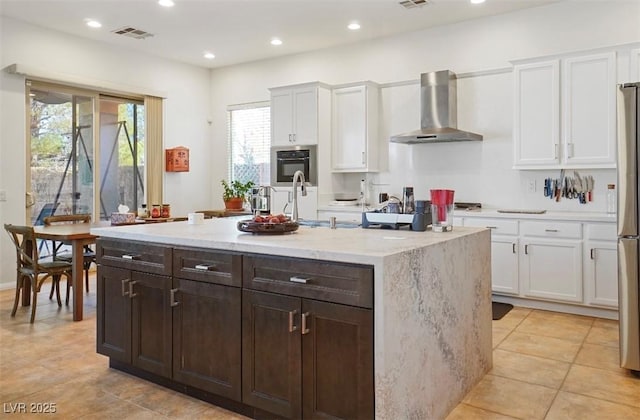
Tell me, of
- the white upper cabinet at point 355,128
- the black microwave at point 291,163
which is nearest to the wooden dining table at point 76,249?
the black microwave at point 291,163

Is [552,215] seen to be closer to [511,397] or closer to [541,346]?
[541,346]

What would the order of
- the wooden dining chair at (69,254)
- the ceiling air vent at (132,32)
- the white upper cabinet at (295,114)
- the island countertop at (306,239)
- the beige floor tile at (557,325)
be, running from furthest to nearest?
the white upper cabinet at (295,114)
the ceiling air vent at (132,32)
the wooden dining chair at (69,254)
the beige floor tile at (557,325)
the island countertop at (306,239)

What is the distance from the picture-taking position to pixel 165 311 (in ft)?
9.01

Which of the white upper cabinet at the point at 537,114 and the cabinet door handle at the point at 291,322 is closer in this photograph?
the cabinet door handle at the point at 291,322

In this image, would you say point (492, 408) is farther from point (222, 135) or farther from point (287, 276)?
point (222, 135)

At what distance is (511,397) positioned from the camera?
8.84 ft

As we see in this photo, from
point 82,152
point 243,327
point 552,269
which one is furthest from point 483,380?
point 82,152

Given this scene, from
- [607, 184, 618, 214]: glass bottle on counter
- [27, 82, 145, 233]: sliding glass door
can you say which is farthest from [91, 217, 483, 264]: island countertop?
[27, 82, 145, 233]: sliding glass door

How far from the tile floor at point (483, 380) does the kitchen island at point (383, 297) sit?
5.7 inches

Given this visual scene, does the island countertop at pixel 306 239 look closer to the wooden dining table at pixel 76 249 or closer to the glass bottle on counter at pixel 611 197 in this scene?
the wooden dining table at pixel 76 249

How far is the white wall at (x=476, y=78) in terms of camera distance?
186 inches

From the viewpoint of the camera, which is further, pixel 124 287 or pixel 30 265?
pixel 30 265

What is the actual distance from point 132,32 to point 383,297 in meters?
5.34

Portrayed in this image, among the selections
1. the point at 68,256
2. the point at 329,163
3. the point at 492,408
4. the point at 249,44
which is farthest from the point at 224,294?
the point at 249,44
